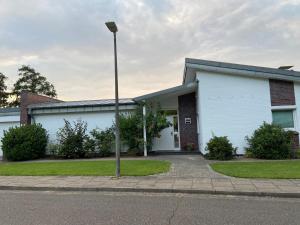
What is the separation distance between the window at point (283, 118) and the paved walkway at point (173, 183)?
590 cm

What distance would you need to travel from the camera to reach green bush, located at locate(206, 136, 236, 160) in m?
14.1

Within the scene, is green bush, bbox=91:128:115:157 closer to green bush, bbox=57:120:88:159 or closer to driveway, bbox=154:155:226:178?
green bush, bbox=57:120:88:159

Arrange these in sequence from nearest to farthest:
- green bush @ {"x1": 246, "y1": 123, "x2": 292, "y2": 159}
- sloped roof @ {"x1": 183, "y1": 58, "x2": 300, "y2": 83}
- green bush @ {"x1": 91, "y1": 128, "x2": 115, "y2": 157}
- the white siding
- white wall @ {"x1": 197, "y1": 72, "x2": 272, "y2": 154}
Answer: green bush @ {"x1": 246, "y1": 123, "x2": 292, "y2": 159} → sloped roof @ {"x1": 183, "y1": 58, "x2": 300, "y2": 83} → the white siding → white wall @ {"x1": 197, "y1": 72, "x2": 272, "y2": 154} → green bush @ {"x1": 91, "y1": 128, "x2": 115, "y2": 157}

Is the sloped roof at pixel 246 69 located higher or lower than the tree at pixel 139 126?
higher

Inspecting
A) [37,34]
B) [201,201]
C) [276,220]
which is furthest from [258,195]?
[37,34]

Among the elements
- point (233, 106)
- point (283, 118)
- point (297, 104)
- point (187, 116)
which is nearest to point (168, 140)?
point (187, 116)

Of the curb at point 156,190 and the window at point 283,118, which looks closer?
the curb at point 156,190

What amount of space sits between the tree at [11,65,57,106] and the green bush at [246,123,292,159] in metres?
35.8

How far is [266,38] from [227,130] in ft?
17.6

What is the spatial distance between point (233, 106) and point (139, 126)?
491 cm

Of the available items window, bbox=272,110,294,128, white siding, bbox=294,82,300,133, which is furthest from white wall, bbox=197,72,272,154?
white siding, bbox=294,82,300,133

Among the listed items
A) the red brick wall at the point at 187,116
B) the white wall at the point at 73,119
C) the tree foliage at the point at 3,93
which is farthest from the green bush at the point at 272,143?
the tree foliage at the point at 3,93

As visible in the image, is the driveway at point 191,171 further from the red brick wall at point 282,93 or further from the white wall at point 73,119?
the white wall at point 73,119

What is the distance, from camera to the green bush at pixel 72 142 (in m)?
16.9
